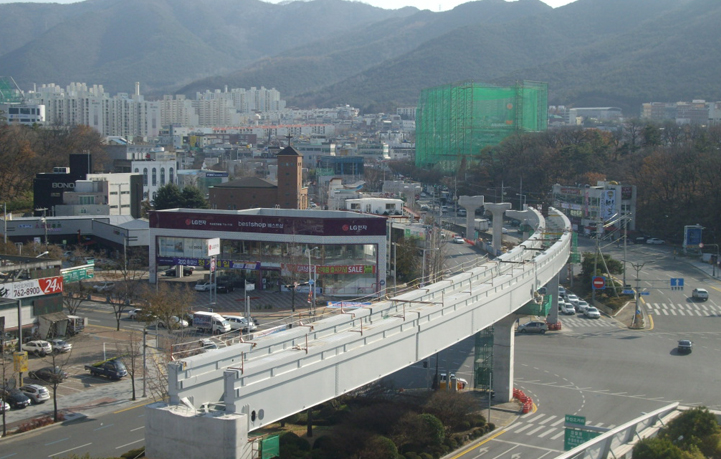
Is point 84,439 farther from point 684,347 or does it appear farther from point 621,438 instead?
point 684,347

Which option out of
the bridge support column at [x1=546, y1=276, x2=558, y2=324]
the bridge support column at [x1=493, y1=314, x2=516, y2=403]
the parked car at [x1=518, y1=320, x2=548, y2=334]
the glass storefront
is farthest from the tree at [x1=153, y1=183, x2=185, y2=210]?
the bridge support column at [x1=493, y1=314, x2=516, y2=403]

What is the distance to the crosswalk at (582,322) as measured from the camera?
21475 mm

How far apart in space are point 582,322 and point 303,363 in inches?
582

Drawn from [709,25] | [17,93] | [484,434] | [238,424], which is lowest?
[484,434]

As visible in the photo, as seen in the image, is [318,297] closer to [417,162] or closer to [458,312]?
[458,312]

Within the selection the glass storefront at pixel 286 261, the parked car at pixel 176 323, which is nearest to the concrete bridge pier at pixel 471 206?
the glass storefront at pixel 286 261

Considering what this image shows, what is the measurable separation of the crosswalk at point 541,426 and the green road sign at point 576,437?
2.20m

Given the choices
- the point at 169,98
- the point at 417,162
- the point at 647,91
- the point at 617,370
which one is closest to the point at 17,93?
the point at 169,98

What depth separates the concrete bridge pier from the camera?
34688 mm

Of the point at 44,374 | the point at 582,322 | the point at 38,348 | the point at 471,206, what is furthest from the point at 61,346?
the point at 471,206

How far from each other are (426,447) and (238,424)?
456cm

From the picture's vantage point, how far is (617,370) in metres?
16.5

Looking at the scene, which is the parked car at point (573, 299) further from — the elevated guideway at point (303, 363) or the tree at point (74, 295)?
the tree at point (74, 295)

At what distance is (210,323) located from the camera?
18.2 meters
